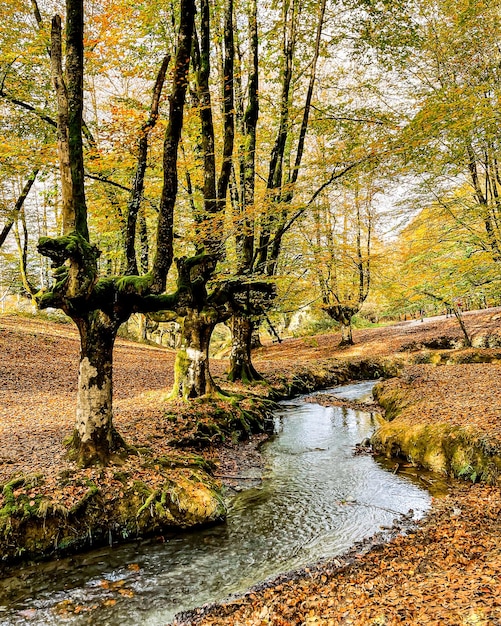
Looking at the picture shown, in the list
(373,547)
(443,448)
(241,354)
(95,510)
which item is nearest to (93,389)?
(95,510)

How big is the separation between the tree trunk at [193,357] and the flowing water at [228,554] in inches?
133

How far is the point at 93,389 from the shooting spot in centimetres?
612

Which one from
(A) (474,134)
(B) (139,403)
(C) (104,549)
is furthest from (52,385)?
(A) (474,134)

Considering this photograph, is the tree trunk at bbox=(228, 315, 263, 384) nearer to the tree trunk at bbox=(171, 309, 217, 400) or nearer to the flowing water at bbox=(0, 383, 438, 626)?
the tree trunk at bbox=(171, 309, 217, 400)

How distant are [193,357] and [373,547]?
22.2 feet

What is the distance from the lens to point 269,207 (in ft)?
28.8

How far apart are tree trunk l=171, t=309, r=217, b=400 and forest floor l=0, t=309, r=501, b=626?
815mm

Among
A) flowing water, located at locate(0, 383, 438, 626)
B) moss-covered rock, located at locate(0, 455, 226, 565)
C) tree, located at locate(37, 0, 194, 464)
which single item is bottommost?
flowing water, located at locate(0, 383, 438, 626)

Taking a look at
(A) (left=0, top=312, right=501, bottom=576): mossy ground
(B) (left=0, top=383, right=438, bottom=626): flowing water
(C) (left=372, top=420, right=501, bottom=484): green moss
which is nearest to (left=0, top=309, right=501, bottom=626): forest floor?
(A) (left=0, top=312, right=501, bottom=576): mossy ground

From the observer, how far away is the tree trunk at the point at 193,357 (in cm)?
1066

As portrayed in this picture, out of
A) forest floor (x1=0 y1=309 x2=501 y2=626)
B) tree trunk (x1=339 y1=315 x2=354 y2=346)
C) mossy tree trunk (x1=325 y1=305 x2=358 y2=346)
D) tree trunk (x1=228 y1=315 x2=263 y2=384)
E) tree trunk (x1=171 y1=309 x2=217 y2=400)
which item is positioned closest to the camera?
forest floor (x1=0 y1=309 x2=501 y2=626)

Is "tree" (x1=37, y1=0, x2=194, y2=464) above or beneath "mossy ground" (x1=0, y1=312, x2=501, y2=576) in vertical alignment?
above

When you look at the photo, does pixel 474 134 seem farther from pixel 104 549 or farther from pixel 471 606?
pixel 104 549

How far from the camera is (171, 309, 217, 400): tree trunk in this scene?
35.0ft
